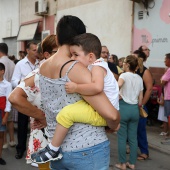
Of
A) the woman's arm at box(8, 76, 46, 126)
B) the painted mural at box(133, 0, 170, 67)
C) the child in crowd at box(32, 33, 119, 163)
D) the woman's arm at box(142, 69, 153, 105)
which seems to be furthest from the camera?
the painted mural at box(133, 0, 170, 67)

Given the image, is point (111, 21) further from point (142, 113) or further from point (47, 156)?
point (47, 156)

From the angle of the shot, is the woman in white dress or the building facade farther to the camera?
the building facade

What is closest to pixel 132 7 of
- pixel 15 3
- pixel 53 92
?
pixel 53 92

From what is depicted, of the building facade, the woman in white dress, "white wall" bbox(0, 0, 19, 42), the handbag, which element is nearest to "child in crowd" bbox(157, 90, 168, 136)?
the building facade

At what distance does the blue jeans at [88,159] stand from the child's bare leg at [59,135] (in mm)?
91

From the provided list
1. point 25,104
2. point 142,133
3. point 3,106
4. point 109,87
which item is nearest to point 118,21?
point 142,133

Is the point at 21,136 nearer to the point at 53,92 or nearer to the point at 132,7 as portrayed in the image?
the point at 53,92

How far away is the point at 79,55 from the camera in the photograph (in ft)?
6.53

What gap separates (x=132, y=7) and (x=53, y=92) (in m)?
8.02

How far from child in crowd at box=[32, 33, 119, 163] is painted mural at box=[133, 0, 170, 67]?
6613 mm

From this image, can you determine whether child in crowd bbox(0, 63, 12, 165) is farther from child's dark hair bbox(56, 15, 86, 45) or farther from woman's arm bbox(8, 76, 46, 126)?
child's dark hair bbox(56, 15, 86, 45)

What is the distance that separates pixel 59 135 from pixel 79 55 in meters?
0.53

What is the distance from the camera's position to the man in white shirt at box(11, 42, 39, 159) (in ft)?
17.4

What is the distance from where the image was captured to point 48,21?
47.1 feet
